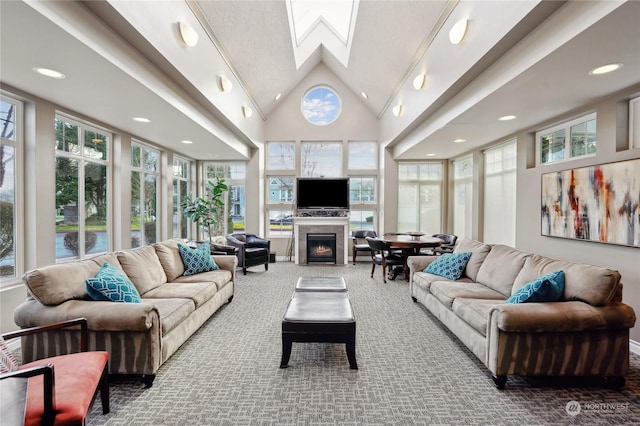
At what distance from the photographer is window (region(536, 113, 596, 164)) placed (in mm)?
3502

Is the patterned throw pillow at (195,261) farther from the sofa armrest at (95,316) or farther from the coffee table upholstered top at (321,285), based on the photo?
the sofa armrest at (95,316)

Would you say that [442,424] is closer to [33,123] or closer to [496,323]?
[496,323]

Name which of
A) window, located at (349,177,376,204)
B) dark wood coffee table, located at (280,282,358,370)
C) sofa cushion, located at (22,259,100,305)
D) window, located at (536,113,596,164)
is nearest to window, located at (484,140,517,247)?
window, located at (536,113,596,164)

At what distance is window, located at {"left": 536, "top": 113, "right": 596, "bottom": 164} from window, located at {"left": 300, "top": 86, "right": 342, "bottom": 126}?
4696 mm

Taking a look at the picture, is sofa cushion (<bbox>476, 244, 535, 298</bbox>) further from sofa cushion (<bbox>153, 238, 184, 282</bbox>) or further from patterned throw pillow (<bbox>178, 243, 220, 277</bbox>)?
sofa cushion (<bbox>153, 238, 184, 282</bbox>)

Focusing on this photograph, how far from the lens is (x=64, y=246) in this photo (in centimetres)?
386

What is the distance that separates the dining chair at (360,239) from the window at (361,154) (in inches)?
70.1

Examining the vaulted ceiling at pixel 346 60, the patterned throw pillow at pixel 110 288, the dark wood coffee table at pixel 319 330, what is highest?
the vaulted ceiling at pixel 346 60

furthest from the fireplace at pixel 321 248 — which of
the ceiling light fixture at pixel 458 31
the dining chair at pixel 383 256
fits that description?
the ceiling light fixture at pixel 458 31

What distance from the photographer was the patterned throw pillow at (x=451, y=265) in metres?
3.79

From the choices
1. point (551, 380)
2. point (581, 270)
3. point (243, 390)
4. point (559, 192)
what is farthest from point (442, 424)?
point (559, 192)

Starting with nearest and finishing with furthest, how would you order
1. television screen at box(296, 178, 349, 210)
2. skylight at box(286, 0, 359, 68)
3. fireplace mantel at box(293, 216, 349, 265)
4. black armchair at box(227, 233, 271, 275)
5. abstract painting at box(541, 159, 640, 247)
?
abstract painting at box(541, 159, 640, 247) → skylight at box(286, 0, 359, 68) → black armchair at box(227, 233, 271, 275) → fireplace mantel at box(293, 216, 349, 265) → television screen at box(296, 178, 349, 210)

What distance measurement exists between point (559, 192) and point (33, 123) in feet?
20.6

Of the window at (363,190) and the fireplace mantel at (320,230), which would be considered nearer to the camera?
the fireplace mantel at (320,230)
